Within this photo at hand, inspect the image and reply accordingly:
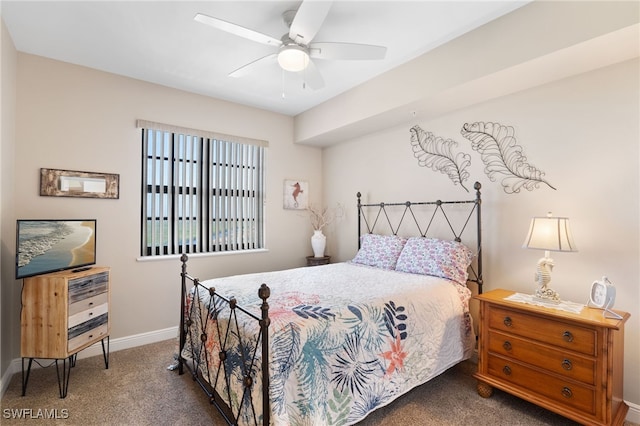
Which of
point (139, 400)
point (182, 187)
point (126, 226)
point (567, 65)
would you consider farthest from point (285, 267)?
point (567, 65)

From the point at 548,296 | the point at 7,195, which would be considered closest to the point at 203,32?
the point at 7,195

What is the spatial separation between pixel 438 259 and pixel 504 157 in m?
1.09

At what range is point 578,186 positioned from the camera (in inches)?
91.5

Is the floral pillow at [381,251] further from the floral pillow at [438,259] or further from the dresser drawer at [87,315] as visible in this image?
the dresser drawer at [87,315]

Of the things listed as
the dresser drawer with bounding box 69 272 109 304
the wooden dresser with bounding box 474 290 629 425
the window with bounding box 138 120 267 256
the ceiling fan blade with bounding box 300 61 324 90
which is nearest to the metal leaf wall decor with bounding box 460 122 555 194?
the wooden dresser with bounding box 474 290 629 425

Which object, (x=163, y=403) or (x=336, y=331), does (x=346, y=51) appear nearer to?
(x=336, y=331)

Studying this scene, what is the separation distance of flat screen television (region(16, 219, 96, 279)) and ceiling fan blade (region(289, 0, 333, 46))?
234 cm

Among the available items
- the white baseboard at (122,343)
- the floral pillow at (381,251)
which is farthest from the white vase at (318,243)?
the white baseboard at (122,343)

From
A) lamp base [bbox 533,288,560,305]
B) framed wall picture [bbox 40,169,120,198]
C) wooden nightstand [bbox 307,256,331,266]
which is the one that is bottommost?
wooden nightstand [bbox 307,256,331,266]

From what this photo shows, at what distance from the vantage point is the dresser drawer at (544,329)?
6.08 feet

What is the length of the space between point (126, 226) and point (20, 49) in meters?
1.76

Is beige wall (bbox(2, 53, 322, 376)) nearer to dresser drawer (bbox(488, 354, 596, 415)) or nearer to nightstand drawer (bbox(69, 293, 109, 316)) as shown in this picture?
nightstand drawer (bbox(69, 293, 109, 316))

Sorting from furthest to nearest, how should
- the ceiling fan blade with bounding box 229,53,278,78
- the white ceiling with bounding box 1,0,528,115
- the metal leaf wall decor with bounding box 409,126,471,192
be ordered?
the metal leaf wall decor with bounding box 409,126,471,192 < the ceiling fan blade with bounding box 229,53,278,78 < the white ceiling with bounding box 1,0,528,115

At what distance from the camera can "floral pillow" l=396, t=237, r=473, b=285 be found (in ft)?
8.87
